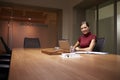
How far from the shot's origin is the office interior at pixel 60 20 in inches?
182

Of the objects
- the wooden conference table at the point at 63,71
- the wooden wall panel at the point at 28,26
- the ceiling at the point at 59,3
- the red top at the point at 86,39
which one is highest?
the ceiling at the point at 59,3

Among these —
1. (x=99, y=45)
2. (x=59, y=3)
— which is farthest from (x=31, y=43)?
(x=99, y=45)

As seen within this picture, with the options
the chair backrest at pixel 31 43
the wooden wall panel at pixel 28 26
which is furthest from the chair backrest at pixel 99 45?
the wooden wall panel at pixel 28 26

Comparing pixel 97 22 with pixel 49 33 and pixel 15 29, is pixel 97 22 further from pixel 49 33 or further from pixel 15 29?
pixel 15 29

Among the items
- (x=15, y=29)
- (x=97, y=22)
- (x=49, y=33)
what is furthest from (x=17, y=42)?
(x=97, y=22)

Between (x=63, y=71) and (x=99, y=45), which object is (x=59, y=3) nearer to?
(x=99, y=45)

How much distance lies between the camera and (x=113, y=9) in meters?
4.54

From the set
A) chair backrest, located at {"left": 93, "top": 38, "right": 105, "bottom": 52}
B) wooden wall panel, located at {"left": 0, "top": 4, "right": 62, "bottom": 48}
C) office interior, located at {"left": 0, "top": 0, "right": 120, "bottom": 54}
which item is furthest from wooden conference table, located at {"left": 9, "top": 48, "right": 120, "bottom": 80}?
wooden wall panel, located at {"left": 0, "top": 4, "right": 62, "bottom": 48}

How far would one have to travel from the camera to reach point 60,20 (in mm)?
5867

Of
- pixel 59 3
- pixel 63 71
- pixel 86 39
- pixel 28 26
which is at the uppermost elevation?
pixel 59 3

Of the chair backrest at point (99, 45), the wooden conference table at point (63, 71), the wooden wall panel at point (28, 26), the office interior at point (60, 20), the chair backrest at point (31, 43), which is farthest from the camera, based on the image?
the wooden wall panel at point (28, 26)

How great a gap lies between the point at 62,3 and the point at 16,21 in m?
2.08

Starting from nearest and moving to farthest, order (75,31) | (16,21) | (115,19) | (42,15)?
(115,19), (75,31), (16,21), (42,15)

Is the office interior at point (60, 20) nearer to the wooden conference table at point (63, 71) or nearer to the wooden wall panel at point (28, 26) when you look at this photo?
the wooden wall panel at point (28, 26)
